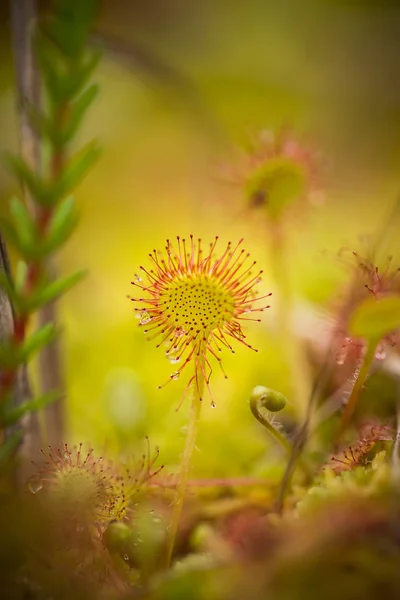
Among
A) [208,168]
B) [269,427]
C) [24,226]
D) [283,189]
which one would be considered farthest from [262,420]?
[208,168]

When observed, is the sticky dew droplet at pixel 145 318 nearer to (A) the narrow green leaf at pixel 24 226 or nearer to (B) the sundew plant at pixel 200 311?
(B) the sundew plant at pixel 200 311

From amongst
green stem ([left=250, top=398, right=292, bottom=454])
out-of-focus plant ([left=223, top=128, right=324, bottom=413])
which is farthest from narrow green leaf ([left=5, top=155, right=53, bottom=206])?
out-of-focus plant ([left=223, top=128, right=324, bottom=413])

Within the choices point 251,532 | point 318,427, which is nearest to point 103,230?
point 318,427

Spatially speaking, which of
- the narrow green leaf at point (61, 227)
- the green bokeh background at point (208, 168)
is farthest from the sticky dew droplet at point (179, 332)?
the green bokeh background at point (208, 168)

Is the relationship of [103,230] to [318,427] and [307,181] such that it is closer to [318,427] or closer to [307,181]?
[307,181]

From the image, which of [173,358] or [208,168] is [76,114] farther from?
[208,168]

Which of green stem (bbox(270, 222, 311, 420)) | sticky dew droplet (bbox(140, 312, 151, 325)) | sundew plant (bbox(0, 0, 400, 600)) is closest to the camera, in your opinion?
sundew plant (bbox(0, 0, 400, 600))

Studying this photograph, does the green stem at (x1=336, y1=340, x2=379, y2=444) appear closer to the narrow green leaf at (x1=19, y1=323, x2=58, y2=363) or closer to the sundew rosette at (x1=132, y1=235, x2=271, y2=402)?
the sundew rosette at (x1=132, y1=235, x2=271, y2=402)
